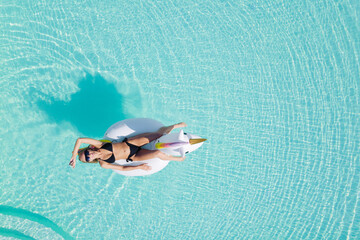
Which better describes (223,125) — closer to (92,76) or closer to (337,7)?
(92,76)

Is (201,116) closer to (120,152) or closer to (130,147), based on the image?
(130,147)

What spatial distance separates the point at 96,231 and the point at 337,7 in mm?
5034

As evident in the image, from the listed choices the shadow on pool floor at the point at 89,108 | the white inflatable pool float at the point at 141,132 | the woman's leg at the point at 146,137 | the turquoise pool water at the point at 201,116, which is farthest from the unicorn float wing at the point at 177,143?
the shadow on pool floor at the point at 89,108

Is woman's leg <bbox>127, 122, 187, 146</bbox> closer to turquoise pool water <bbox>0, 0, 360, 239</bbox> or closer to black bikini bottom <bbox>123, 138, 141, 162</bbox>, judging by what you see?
black bikini bottom <bbox>123, 138, 141, 162</bbox>

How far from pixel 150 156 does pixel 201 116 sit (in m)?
1.39

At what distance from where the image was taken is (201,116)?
4.23 meters

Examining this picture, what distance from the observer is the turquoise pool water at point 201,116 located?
4.16 m

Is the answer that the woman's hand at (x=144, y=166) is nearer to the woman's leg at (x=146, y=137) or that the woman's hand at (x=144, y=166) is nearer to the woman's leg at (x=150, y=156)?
the woman's leg at (x=150, y=156)

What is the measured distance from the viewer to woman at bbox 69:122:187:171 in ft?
9.86

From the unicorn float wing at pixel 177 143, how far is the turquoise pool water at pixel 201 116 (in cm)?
128

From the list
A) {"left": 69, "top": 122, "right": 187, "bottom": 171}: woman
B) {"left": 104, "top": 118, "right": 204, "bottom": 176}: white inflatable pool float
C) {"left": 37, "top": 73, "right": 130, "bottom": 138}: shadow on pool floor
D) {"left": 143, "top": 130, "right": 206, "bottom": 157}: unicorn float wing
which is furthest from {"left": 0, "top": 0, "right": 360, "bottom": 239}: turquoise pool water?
{"left": 143, "top": 130, "right": 206, "bottom": 157}: unicorn float wing

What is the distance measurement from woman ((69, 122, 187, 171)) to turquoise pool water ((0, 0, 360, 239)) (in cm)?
104

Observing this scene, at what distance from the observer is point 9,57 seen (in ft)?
13.6

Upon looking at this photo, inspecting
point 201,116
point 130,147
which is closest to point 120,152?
point 130,147
